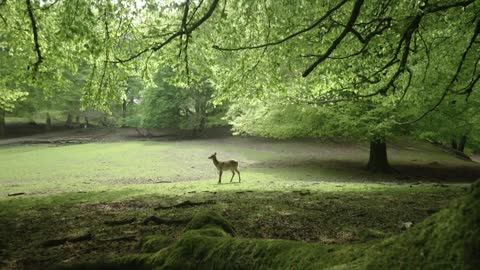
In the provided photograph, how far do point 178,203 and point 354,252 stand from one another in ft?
26.3

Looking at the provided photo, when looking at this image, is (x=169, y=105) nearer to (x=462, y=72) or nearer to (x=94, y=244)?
(x=462, y=72)

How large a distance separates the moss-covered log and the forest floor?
198cm

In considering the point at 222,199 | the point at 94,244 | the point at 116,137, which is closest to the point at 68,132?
the point at 116,137

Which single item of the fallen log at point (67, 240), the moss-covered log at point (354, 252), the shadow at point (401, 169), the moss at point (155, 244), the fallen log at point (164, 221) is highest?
the moss-covered log at point (354, 252)

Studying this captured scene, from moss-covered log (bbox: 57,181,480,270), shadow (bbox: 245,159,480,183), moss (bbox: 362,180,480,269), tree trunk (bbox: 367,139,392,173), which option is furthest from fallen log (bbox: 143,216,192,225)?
tree trunk (bbox: 367,139,392,173)

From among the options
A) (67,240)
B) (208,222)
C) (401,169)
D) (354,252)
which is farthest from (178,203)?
(401,169)

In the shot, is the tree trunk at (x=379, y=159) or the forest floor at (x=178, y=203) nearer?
the forest floor at (x=178, y=203)

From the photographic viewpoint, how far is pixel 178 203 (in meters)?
10.0

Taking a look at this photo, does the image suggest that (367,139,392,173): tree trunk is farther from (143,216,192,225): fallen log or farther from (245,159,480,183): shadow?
(143,216,192,225): fallen log

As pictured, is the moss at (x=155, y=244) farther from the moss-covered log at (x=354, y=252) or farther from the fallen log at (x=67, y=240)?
the fallen log at (x=67, y=240)

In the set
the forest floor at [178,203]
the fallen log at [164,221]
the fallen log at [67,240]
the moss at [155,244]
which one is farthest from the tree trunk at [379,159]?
the moss at [155,244]

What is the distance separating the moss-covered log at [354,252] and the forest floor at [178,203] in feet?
6.51

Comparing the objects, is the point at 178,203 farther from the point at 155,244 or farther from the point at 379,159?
the point at 379,159

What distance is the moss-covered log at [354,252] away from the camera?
190 cm
